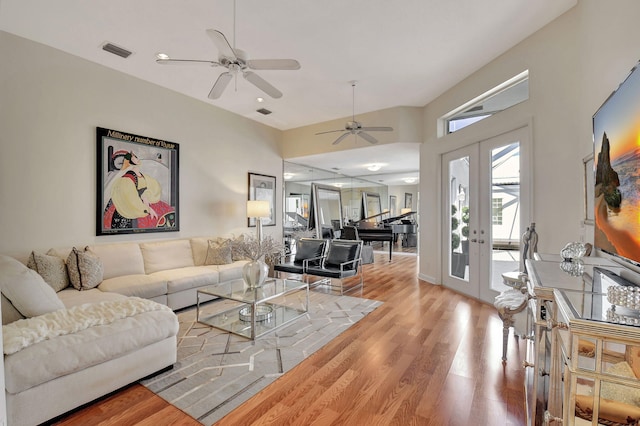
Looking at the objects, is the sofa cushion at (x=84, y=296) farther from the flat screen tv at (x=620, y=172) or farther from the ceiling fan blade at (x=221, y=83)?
the flat screen tv at (x=620, y=172)

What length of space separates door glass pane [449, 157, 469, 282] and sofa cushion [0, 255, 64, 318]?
516 cm

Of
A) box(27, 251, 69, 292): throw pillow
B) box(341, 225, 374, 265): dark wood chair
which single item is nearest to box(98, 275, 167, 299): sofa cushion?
box(27, 251, 69, 292): throw pillow

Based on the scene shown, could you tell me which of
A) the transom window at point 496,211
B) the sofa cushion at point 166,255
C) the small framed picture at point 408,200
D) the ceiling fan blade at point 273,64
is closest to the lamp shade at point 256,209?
the sofa cushion at point 166,255

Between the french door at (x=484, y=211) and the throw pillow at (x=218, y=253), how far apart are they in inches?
150

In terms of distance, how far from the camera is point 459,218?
5027mm

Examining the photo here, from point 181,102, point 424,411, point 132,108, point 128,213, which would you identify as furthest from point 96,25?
point 424,411

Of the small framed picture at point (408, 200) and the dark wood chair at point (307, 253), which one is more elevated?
the small framed picture at point (408, 200)

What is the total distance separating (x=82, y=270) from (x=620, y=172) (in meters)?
4.67

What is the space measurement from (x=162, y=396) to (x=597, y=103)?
3949mm

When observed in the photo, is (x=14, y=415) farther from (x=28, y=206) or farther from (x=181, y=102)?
(x=181, y=102)

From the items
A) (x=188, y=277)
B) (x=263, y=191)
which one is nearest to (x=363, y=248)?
(x=263, y=191)

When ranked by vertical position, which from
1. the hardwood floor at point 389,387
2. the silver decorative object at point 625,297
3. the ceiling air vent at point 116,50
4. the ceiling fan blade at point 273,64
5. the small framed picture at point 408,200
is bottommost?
the hardwood floor at point 389,387

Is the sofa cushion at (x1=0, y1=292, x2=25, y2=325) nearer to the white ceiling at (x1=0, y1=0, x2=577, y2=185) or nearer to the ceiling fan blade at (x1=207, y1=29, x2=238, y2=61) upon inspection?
the ceiling fan blade at (x1=207, y1=29, x2=238, y2=61)

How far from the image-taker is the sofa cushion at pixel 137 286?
11.3 feet
